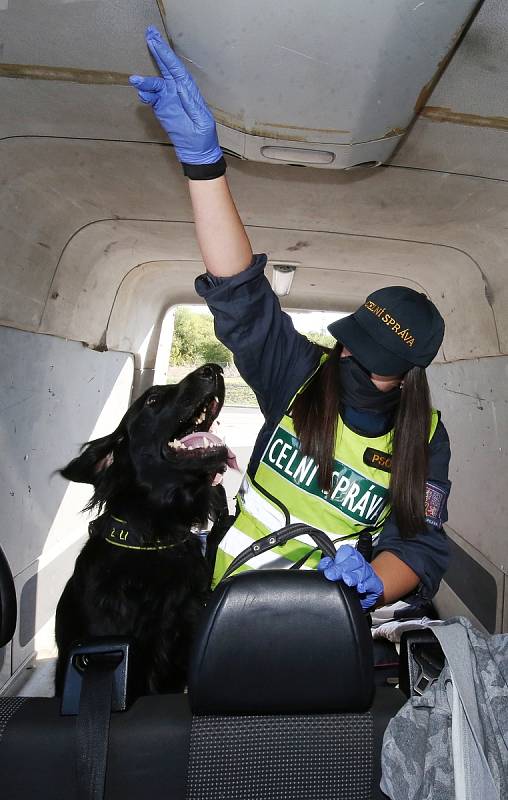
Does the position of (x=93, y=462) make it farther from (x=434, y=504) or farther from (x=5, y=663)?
(x=434, y=504)

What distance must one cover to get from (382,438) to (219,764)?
1.06 m

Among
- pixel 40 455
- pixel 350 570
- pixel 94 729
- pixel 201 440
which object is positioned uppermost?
pixel 201 440

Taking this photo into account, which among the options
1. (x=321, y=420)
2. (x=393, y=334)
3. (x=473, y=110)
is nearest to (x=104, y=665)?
(x=321, y=420)

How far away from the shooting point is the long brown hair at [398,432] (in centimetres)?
191

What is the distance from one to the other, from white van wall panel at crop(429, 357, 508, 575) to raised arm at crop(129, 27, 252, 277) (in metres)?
2.32

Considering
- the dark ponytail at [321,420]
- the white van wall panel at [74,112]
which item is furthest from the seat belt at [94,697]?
the white van wall panel at [74,112]

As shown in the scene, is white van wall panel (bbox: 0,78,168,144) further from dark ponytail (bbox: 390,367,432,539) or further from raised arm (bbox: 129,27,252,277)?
dark ponytail (bbox: 390,367,432,539)

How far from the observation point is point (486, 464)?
3.71 meters

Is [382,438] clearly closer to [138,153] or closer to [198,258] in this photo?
[138,153]

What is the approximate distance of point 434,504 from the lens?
2.00m

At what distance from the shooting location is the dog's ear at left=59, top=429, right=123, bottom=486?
250cm

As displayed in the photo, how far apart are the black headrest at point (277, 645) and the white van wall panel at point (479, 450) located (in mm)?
2420

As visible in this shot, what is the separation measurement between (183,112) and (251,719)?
1.39m

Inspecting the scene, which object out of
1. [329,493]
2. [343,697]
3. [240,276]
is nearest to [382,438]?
[329,493]
